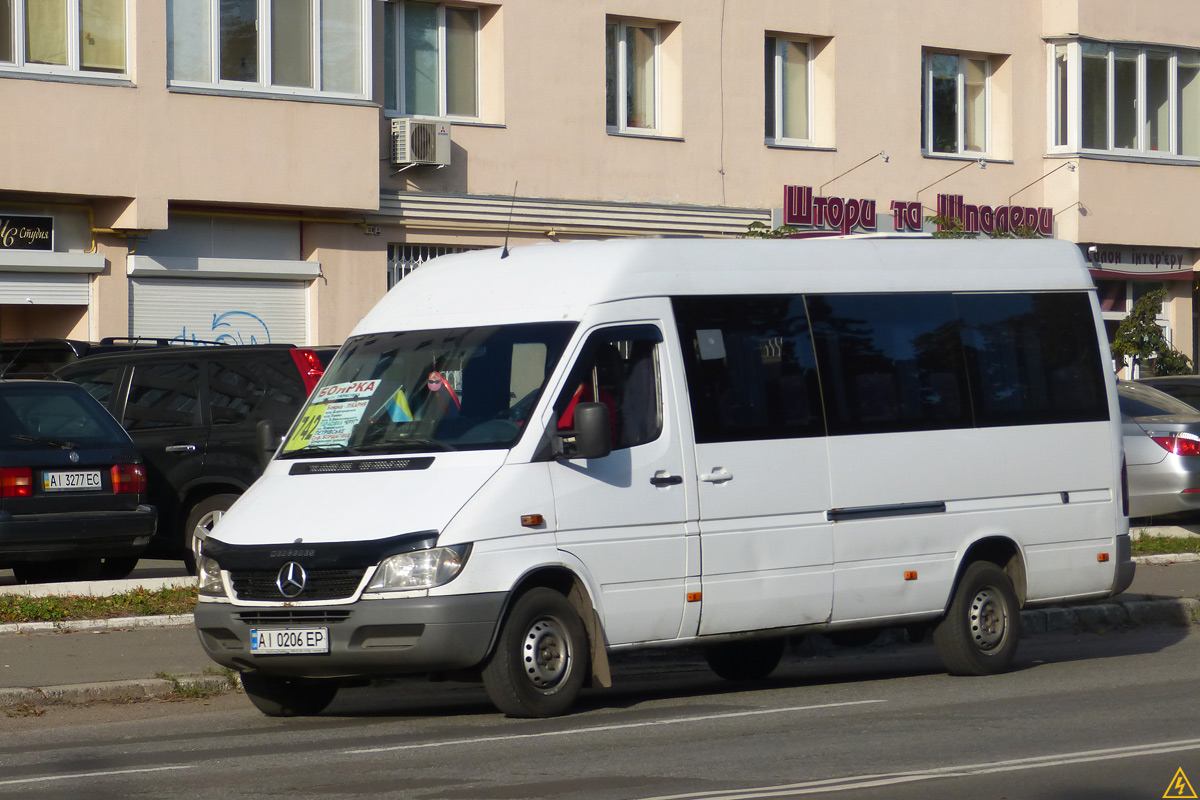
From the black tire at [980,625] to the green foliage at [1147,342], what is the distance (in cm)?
1926

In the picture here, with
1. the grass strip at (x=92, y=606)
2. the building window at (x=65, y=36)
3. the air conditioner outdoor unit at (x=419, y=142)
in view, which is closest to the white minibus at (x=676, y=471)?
the grass strip at (x=92, y=606)

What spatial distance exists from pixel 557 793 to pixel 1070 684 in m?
4.57

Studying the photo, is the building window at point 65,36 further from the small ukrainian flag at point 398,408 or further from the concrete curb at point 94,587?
the small ukrainian flag at point 398,408

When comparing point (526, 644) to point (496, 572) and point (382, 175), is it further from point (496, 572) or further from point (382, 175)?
point (382, 175)

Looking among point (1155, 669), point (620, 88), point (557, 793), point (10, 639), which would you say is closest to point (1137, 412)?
point (1155, 669)

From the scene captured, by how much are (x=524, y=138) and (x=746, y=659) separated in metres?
15.3

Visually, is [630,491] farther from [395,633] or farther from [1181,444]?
[1181,444]

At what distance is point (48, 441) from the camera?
45.6ft

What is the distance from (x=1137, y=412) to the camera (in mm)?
19328

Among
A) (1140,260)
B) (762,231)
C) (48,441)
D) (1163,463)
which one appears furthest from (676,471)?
(1140,260)

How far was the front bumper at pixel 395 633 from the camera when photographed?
8.84 m

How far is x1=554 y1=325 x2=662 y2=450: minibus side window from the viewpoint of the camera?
31.6 feet

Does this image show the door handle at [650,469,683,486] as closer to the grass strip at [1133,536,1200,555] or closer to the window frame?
the grass strip at [1133,536,1200,555]

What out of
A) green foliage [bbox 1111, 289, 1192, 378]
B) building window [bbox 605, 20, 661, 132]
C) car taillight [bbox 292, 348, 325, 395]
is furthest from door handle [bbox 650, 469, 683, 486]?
green foliage [bbox 1111, 289, 1192, 378]
